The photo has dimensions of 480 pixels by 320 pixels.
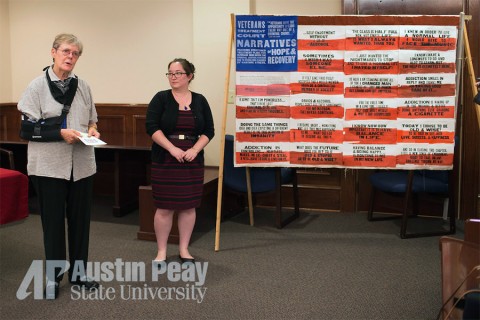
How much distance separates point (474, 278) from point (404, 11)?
3345 mm

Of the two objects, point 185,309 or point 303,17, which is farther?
point 303,17

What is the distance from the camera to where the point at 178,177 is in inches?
145

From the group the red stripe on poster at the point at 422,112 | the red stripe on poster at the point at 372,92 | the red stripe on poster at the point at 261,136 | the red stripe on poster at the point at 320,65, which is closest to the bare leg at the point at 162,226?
the red stripe on poster at the point at 261,136

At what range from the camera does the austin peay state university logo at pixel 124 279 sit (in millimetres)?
3238

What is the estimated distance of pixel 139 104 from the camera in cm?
603

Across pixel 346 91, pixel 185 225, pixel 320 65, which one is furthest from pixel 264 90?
pixel 185 225

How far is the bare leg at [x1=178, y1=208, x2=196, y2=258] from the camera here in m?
3.83

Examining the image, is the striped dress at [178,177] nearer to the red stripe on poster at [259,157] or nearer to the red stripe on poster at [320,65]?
the red stripe on poster at [259,157]

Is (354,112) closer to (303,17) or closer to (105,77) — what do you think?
(303,17)

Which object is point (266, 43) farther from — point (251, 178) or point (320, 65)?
point (251, 178)

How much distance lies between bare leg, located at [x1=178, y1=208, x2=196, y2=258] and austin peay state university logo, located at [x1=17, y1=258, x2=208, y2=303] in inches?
3.8

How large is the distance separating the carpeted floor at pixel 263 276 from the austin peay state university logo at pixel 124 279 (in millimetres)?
13

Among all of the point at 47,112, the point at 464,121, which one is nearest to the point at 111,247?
the point at 47,112

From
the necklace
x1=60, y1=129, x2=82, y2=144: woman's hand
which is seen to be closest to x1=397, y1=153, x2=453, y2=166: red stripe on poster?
the necklace
